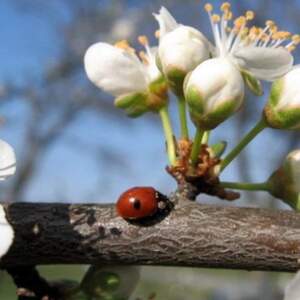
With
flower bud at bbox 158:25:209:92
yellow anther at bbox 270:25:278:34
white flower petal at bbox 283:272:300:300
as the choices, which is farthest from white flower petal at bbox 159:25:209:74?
white flower petal at bbox 283:272:300:300

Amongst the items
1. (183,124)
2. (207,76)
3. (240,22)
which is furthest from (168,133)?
(240,22)

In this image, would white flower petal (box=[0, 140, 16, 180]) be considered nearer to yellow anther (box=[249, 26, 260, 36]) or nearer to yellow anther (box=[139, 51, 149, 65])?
yellow anther (box=[139, 51, 149, 65])

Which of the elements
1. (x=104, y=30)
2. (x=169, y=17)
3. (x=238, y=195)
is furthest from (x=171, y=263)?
(x=104, y=30)

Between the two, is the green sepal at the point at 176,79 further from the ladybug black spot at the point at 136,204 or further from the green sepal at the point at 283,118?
the ladybug black spot at the point at 136,204

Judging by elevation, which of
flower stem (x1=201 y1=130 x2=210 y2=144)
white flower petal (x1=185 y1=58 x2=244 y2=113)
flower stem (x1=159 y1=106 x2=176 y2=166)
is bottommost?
flower stem (x1=159 y1=106 x2=176 y2=166)

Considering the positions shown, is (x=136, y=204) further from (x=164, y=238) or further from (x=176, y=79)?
(x=176, y=79)

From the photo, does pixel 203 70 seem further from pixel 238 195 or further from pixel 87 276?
pixel 87 276

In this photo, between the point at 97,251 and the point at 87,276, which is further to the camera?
the point at 87,276
